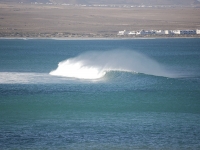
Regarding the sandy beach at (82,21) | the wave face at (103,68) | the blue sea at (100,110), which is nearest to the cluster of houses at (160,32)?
the sandy beach at (82,21)

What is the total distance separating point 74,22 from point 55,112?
397ft

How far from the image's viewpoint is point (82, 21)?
5822 inches

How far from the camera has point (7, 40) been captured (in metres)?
128

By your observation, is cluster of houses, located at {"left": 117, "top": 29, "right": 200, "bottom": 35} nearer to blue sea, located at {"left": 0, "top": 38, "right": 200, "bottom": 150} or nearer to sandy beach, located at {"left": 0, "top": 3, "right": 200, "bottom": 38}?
sandy beach, located at {"left": 0, "top": 3, "right": 200, "bottom": 38}

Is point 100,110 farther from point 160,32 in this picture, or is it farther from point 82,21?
point 82,21

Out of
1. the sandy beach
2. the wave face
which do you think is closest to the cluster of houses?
the sandy beach

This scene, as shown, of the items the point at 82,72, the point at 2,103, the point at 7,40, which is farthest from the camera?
the point at 7,40

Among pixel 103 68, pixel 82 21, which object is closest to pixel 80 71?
pixel 103 68

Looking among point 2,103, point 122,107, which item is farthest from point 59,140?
point 2,103

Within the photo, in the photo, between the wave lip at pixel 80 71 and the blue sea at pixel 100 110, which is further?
the wave lip at pixel 80 71

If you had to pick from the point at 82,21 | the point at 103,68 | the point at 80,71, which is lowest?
the point at 80,71

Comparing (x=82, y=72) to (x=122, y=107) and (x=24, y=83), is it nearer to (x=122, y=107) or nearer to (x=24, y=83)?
(x=24, y=83)

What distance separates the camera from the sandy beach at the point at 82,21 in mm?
130375

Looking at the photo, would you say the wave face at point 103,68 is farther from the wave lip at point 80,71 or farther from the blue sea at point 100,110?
the blue sea at point 100,110
